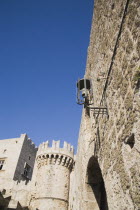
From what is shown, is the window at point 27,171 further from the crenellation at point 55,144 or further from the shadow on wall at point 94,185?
the shadow on wall at point 94,185

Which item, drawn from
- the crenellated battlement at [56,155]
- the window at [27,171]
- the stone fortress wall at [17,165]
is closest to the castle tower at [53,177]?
the crenellated battlement at [56,155]

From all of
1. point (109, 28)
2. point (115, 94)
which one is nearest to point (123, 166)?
point (115, 94)

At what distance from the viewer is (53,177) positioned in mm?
13906

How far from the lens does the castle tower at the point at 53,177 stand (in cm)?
1296

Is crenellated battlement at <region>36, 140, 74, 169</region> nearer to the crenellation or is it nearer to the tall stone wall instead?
the crenellation

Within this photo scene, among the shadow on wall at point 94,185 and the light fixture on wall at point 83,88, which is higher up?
the light fixture on wall at point 83,88

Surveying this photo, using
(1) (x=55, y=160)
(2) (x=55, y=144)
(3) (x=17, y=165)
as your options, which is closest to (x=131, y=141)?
(1) (x=55, y=160)

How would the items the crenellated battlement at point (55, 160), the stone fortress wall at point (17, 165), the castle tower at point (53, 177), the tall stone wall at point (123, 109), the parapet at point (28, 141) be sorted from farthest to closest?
1. the parapet at point (28, 141)
2. the crenellated battlement at point (55, 160)
3. the stone fortress wall at point (17, 165)
4. the castle tower at point (53, 177)
5. the tall stone wall at point (123, 109)

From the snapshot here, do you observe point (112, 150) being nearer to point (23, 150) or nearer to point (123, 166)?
point (123, 166)

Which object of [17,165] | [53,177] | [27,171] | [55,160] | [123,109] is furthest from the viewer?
[27,171]

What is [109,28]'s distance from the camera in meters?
3.00

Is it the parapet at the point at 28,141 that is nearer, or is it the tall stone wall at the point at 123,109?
the tall stone wall at the point at 123,109

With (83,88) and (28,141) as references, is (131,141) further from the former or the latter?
(28,141)

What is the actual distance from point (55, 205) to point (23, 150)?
7.78 meters
